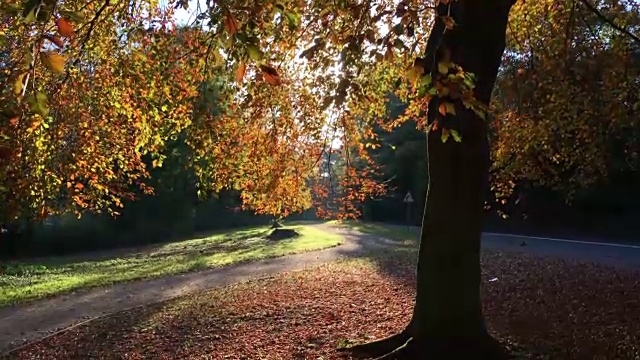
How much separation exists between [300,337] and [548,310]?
413cm

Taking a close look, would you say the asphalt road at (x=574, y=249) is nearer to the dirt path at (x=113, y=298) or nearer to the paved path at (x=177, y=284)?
the paved path at (x=177, y=284)

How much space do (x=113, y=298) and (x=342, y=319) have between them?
8587 mm

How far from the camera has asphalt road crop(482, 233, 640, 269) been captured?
691 inches

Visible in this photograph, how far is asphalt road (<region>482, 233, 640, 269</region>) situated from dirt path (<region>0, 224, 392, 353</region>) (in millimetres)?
6990

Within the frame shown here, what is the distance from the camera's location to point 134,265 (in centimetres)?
2492

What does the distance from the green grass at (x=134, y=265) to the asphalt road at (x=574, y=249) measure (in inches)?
366

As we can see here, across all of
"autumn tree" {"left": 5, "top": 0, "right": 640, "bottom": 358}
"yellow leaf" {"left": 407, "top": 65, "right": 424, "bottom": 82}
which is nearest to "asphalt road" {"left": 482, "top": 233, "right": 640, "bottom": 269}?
"autumn tree" {"left": 5, "top": 0, "right": 640, "bottom": 358}

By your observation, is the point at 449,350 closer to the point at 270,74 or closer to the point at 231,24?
the point at 270,74

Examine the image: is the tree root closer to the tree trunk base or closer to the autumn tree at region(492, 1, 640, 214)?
the tree trunk base

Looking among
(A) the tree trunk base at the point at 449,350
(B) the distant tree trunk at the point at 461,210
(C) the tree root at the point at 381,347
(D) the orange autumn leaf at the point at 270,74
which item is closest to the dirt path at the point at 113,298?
(C) the tree root at the point at 381,347

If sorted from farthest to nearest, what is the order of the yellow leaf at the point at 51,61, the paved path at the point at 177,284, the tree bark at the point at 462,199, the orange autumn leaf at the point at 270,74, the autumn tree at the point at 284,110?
the paved path at the point at 177,284 → the tree bark at the point at 462,199 → the autumn tree at the point at 284,110 → the orange autumn leaf at the point at 270,74 → the yellow leaf at the point at 51,61

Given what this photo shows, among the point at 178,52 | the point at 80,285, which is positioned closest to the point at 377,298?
the point at 178,52

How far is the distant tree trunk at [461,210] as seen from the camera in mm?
5992

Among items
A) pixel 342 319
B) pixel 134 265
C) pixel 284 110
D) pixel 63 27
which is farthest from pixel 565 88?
pixel 134 265
